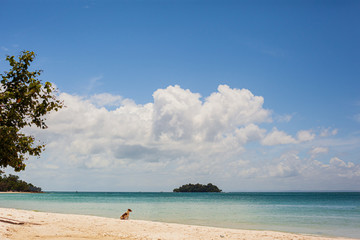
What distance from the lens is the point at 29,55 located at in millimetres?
15242

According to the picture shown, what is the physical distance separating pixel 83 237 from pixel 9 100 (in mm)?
8052

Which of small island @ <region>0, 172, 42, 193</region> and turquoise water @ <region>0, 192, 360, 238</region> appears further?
small island @ <region>0, 172, 42, 193</region>

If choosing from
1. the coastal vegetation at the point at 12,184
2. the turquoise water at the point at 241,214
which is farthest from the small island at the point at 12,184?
the turquoise water at the point at 241,214

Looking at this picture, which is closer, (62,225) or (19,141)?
(19,141)

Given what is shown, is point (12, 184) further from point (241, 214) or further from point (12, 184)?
point (241, 214)

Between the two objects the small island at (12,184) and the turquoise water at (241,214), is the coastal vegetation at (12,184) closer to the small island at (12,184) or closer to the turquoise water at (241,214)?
the small island at (12,184)

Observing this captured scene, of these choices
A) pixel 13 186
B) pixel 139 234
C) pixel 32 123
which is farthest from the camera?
pixel 13 186

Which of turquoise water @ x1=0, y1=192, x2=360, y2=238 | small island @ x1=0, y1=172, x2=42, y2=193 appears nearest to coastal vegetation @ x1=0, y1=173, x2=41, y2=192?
small island @ x1=0, y1=172, x2=42, y2=193

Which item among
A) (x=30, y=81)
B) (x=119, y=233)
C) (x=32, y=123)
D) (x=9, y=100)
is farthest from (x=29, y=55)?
(x=119, y=233)

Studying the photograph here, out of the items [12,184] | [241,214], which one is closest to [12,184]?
[12,184]

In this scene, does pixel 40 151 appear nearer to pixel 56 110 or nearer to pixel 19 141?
pixel 19 141

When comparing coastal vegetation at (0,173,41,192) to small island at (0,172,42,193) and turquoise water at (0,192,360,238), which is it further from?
turquoise water at (0,192,360,238)

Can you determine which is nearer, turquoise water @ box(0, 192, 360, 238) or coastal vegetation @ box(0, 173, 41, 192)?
turquoise water @ box(0, 192, 360, 238)

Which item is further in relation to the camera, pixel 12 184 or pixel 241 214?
pixel 12 184
